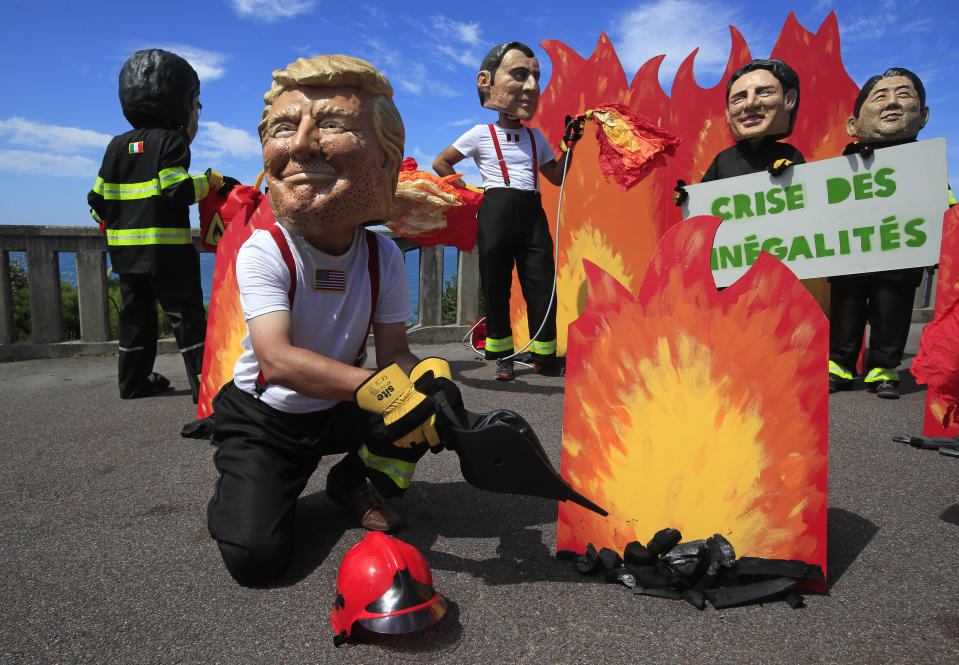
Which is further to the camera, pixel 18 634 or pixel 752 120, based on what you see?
pixel 752 120

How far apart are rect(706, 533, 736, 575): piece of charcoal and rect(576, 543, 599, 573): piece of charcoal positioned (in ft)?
0.93

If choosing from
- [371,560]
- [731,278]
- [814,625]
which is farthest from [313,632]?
[731,278]

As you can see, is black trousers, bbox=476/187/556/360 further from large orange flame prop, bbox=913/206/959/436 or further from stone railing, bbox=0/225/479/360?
large orange flame prop, bbox=913/206/959/436

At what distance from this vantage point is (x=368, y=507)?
204cm

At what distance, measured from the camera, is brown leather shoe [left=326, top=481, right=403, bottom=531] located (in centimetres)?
199

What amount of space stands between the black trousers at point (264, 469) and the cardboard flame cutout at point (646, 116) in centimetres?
246

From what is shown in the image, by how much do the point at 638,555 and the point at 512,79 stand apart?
3.12 metres

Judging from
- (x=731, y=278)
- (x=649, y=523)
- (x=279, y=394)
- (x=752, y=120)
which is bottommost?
(x=649, y=523)

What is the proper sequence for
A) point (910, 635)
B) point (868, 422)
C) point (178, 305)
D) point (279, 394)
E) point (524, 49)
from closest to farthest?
point (910, 635), point (279, 394), point (868, 422), point (178, 305), point (524, 49)

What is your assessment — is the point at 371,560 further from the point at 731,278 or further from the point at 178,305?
the point at 178,305

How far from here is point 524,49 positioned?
12.9 feet

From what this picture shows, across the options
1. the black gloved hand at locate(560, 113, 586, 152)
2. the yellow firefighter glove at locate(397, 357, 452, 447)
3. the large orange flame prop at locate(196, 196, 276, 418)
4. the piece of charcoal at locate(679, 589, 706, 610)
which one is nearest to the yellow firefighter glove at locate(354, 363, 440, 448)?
the yellow firefighter glove at locate(397, 357, 452, 447)

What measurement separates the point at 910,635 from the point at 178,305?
11.5ft

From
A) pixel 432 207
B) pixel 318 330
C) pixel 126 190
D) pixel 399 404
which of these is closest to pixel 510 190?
pixel 432 207
